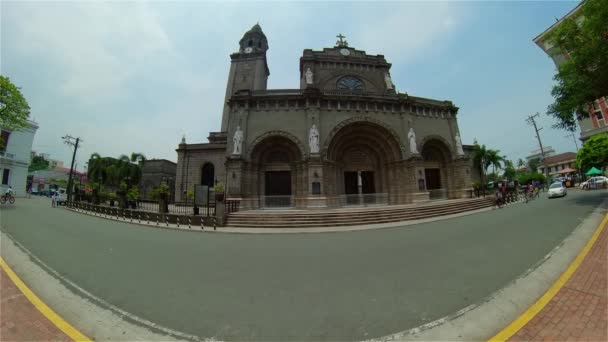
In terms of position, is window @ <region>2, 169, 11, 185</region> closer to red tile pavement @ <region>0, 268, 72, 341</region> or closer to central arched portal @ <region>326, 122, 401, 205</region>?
red tile pavement @ <region>0, 268, 72, 341</region>

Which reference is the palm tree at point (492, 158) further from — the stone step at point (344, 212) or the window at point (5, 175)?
the window at point (5, 175)

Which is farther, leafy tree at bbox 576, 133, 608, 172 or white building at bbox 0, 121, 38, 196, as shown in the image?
white building at bbox 0, 121, 38, 196

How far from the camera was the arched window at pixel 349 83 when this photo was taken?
22.7 m

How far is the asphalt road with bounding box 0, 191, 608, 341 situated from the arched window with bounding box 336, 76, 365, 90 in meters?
19.5

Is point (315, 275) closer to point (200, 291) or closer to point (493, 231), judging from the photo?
point (200, 291)

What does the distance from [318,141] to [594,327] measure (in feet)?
47.5

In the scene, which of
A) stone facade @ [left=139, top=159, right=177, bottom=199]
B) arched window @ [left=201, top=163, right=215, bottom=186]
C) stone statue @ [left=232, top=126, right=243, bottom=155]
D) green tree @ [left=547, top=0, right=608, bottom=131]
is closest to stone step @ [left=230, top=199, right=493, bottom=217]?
stone statue @ [left=232, top=126, right=243, bottom=155]

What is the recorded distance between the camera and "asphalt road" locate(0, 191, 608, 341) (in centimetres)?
260

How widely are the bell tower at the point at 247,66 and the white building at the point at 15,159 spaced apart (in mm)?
28118

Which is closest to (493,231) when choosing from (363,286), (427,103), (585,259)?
(585,259)

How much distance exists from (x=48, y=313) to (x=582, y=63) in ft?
67.4

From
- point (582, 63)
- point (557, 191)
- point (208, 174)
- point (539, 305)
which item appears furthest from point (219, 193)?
point (557, 191)

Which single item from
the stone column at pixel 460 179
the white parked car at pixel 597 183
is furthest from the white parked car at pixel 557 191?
the white parked car at pixel 597 183

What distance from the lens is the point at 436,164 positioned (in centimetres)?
2011
